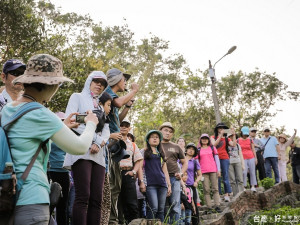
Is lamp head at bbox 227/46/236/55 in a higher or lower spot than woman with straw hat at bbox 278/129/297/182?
higher

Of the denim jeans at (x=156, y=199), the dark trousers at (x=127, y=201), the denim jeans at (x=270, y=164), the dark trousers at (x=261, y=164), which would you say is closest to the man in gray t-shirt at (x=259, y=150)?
the dark trousers at (x=261, y=164)

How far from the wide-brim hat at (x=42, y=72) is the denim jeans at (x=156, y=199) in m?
4.27

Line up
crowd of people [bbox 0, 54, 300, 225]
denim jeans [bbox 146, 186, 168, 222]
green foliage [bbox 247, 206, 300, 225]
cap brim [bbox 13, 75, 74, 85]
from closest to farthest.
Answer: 1. crowd of people [bbox 0, 54, 300, 225]
2. cap brim [bbox 13, 75, 74, 85]
3. denim jeans [bbox 146, 186, 168, 222]
4. green foliage [bbox 247, 206, 300, 225]

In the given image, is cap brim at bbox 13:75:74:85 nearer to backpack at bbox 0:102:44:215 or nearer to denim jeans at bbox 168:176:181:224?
backpack at bbox 0:102:44:215

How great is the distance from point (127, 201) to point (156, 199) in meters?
0.79

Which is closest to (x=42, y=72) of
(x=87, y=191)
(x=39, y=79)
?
(x=39, y=79)

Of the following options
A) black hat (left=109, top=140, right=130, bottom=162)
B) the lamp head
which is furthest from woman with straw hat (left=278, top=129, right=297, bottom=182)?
black hat (left=109, top=140, right=130, bottom=162)

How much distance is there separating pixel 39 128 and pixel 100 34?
2406 cm

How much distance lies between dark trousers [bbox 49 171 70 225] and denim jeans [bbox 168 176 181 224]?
253cm

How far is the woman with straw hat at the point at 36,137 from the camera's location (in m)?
1.98

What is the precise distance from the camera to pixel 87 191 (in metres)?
3.49

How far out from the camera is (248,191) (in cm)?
1056

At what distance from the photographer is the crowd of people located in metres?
2.07

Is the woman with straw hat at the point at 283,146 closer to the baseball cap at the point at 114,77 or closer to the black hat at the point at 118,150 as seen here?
the black hat at the point at 118,150
